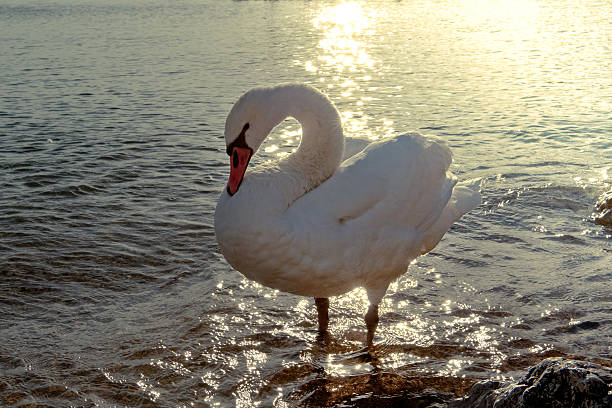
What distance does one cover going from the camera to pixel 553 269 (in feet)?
17.8

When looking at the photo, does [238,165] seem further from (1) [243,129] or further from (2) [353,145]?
(2) [353,145]

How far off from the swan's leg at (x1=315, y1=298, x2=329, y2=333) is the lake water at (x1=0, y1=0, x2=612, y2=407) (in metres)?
0.09

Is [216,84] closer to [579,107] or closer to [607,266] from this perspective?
[579,107]

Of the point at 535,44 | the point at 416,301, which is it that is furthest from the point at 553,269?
the point at 535,44

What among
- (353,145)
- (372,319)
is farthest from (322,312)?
(353,145)

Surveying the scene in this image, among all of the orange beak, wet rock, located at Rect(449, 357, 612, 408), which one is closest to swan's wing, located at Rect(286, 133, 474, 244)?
the orange beak

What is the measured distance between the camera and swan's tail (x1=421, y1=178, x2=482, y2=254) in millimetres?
4672

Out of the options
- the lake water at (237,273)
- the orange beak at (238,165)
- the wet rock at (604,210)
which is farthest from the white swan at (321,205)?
the wet rock at (604,210)

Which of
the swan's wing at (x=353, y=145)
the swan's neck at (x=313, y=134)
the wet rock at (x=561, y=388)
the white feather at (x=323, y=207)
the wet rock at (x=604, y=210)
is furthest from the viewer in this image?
the wet rock at (x=604, y=210)

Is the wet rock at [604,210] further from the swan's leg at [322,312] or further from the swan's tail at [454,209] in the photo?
the swan's leg at [322,312]

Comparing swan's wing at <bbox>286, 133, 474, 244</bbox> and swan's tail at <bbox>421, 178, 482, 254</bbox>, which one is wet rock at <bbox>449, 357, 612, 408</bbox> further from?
swan's tail at <bbox>421, 178, 482, 254</bbox>

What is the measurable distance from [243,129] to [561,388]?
2.18 meters

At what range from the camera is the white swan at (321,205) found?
12.2 ft

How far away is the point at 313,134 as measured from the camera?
419cm
